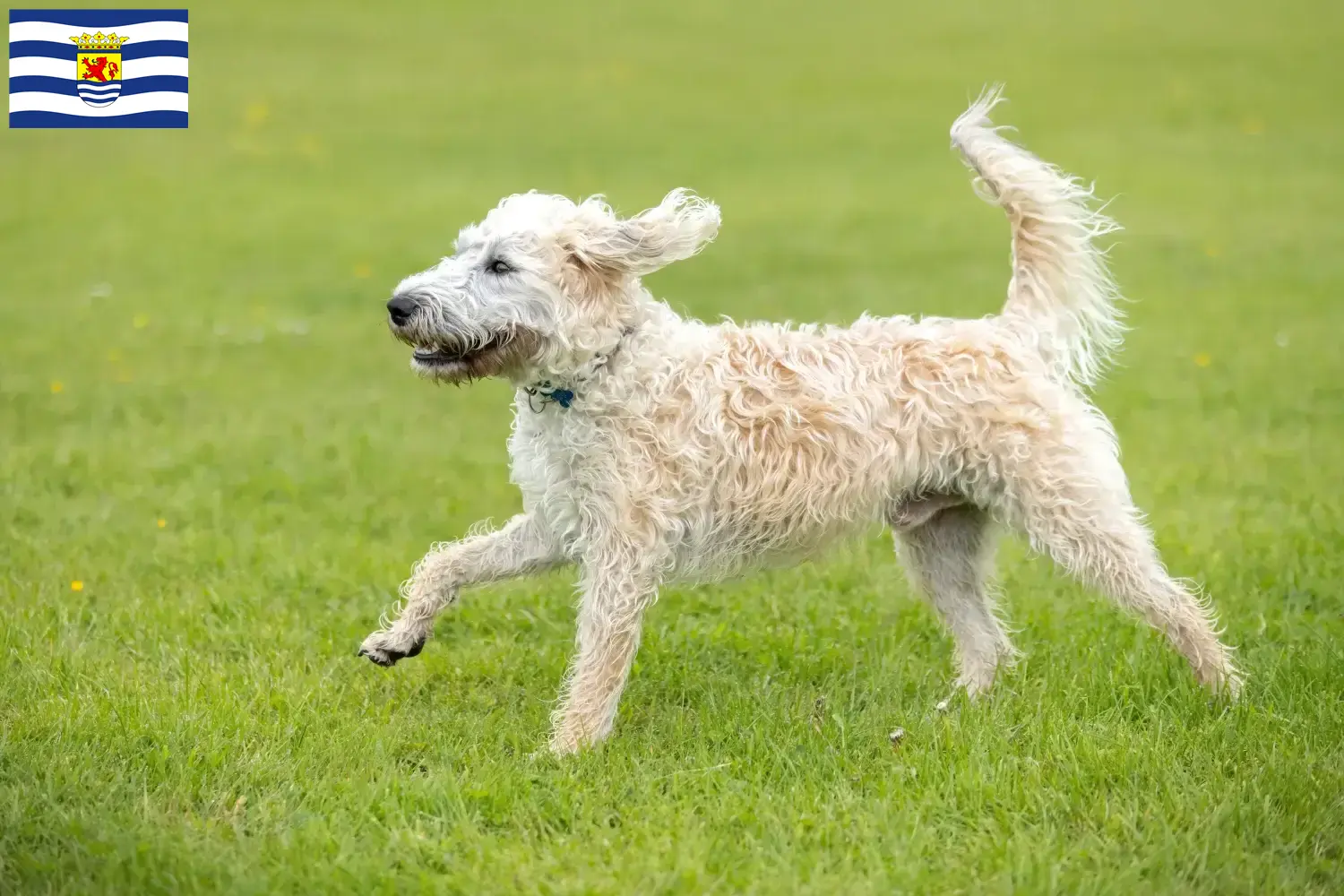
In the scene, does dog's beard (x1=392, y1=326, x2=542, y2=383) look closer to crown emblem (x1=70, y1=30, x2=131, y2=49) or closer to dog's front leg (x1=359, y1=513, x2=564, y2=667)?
dog's front leg (x1=359, y1=513, x2=564, y2=667)

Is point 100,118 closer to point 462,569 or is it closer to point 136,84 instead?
point 136,84

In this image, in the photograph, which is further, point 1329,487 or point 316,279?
point 316,279

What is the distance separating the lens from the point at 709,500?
18.5 feet

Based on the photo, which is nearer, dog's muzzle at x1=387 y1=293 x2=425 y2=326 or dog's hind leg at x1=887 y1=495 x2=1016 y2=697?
dog's muzzle at x1=387 y1=293 x2=425 y2=326

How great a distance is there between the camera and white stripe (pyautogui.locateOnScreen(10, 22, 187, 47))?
1110 centimetres

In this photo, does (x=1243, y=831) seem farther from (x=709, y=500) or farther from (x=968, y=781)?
(x=709, y=500)

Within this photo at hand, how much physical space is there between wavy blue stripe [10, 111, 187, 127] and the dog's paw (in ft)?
23.9

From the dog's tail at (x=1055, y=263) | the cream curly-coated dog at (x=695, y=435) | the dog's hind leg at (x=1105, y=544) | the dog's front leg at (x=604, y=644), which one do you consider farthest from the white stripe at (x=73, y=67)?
the dog's hind leg at (x=1105, y=544)

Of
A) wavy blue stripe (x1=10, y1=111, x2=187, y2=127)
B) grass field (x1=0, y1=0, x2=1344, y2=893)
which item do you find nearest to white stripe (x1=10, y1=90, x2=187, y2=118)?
wavy blue stripe (x1=10, y1=111, x2=187, y2=127)

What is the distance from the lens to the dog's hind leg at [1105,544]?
18.6 ft

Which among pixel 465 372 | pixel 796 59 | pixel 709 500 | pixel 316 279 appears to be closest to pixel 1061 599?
pixel 709 500

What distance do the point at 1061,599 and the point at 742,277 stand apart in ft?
27.9

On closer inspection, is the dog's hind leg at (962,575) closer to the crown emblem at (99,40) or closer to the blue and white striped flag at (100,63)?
the blue and white striped flag at (100,63)

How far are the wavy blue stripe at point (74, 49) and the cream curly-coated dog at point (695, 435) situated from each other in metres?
6.86
